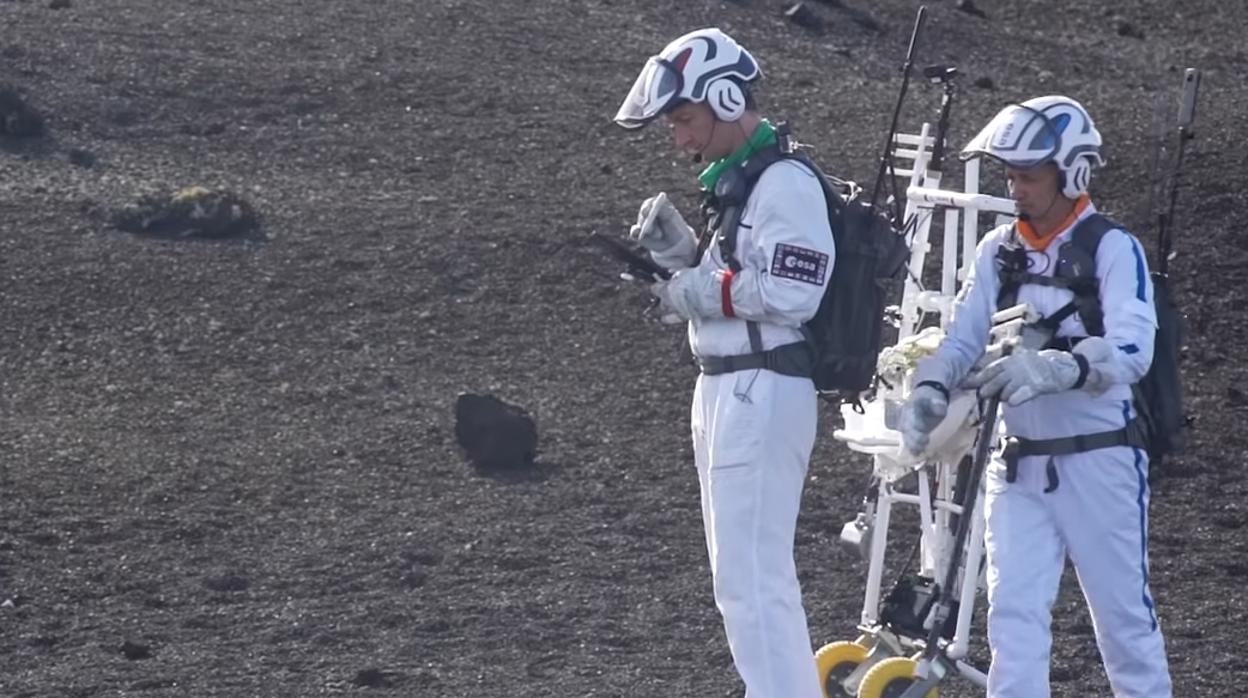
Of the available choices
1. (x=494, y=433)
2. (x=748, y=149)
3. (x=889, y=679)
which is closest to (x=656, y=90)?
(x=748, y=149)

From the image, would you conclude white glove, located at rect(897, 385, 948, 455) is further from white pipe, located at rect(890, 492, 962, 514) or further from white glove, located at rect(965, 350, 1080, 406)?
white pipe, located at rect(890, 492, 962, 514)

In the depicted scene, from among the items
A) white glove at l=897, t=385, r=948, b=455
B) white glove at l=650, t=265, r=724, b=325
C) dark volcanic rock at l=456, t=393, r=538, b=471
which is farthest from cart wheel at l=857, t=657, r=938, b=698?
dark volcanic rock at l=456, t=393, r=538, b=471

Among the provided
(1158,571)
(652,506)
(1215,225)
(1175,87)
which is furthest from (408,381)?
(1175,87)

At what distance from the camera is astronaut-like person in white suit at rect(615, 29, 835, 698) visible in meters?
5.56

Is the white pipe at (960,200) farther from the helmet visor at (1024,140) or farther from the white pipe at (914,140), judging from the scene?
the helmet visor at (1024,140)

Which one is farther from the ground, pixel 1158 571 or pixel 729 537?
pixel 729 537

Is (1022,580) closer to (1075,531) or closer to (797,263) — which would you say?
(1075,531)

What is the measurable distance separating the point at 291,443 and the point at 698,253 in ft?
14.3

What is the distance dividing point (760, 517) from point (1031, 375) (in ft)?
2.64

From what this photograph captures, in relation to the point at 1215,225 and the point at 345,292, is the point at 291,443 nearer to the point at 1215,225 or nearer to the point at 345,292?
the point at 345,292

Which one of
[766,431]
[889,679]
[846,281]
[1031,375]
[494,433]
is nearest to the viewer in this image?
[1031,375]

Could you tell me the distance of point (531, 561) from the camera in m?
8.54

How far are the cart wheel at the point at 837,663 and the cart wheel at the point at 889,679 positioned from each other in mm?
286

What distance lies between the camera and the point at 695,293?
18.3ft
